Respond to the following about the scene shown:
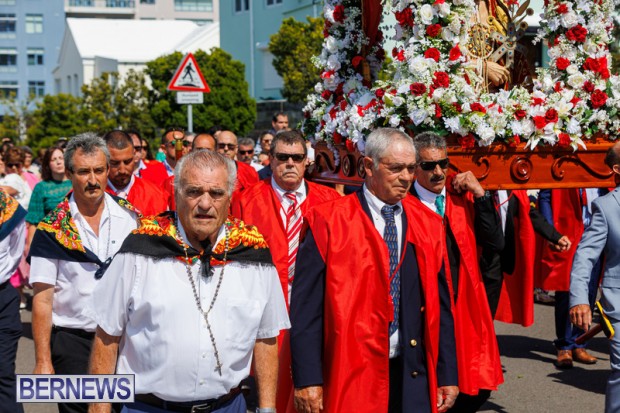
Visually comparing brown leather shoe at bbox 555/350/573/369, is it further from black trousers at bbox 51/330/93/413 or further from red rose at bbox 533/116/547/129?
black trousers at bbox 51/330/93/413

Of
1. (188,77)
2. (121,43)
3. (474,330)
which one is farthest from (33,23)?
(474,330)

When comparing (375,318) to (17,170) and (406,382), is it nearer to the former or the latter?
(406,382)

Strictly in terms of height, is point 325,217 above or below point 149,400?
above

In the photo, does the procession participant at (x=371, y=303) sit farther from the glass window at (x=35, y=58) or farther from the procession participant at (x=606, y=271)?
the glass window at (x=35, y=58)

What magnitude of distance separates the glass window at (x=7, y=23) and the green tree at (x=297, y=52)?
55130 millimetres

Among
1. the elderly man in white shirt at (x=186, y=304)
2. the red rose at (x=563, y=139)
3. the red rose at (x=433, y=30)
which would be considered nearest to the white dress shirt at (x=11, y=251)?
the elderly man in white shirt at (x=186, y=304)

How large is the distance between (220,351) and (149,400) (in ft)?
1.13

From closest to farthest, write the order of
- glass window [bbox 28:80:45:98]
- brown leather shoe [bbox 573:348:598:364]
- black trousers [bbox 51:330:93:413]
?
black trousers [bbox 51:330:93:413] → brown leather shoe [bbox 573:348:598:364] → glass window [bbox 28:80:45:98]

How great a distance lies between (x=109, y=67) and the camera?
182ft

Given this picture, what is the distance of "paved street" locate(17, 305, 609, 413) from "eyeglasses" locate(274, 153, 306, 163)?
2.42 meters

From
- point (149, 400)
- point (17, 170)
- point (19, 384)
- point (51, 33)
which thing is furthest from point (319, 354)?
point (51, 33)

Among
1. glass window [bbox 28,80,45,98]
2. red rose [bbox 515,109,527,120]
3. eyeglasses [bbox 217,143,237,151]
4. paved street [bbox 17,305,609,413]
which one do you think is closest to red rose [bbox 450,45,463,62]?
red rose [bbox 515,109,527,120]

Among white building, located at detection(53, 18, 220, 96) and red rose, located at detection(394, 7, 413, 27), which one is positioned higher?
white building, located at detection(53, 18, 220, 96)

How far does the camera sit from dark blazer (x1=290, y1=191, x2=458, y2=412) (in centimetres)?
486
